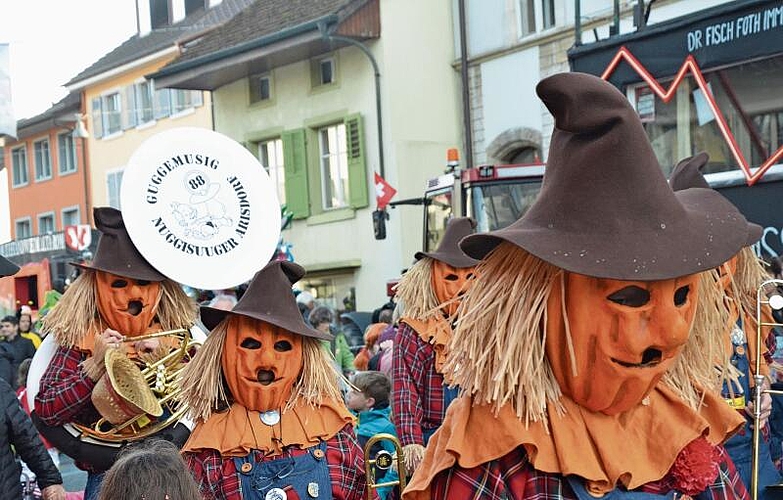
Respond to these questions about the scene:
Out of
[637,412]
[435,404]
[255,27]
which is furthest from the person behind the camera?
[255,27]

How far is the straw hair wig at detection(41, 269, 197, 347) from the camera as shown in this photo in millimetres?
6270

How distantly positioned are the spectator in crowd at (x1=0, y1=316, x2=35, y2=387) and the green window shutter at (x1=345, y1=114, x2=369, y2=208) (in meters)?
10.5

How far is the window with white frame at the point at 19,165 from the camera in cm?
4097

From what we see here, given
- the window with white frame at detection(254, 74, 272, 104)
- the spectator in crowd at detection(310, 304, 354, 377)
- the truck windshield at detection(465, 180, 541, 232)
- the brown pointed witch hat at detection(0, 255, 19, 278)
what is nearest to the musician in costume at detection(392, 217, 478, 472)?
the brown pointed witch hat at detection(0, 255, 19, 278)

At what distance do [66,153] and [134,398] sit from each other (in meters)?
33.6

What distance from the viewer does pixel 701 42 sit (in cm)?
999

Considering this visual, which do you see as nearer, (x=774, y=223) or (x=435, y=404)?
(x=435, y=404)

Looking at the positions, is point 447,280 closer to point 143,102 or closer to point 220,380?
point 220,380

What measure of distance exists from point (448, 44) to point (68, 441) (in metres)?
18.3

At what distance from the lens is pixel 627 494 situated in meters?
3.13

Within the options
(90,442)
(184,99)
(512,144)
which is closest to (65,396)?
(90,442)

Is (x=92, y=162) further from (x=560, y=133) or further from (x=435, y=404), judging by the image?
(x=560, y=133)

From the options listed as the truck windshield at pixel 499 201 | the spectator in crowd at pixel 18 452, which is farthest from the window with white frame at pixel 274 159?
the spectator in crowd at pixel 18 452

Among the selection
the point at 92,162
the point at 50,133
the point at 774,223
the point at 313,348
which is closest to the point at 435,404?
the point at 313,348
